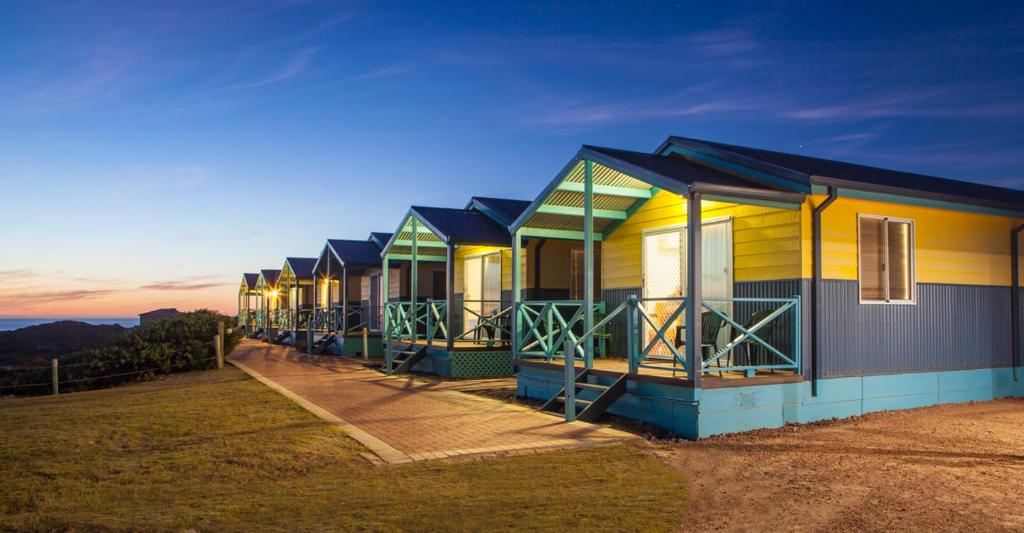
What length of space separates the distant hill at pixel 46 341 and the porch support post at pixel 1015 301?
35004 millimetres

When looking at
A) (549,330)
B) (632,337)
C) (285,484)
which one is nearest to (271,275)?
(549,330)

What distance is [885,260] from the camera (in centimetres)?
1081

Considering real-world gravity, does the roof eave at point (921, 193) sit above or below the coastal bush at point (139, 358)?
above

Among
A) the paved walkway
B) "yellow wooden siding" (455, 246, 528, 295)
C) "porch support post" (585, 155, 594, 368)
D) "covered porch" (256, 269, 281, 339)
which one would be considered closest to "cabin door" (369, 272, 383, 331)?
"yellow wooden siding" (455, 246, 528, 295)

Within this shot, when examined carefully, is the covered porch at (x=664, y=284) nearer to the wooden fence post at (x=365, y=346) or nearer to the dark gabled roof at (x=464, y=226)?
the dark gabled roof at (x=464, y=226)

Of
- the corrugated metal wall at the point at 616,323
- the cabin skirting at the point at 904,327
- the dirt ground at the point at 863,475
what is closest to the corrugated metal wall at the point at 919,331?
the cabin skirting at the point at 904,327

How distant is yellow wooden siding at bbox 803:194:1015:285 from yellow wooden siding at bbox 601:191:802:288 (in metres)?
0.21

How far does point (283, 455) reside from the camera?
7.77m

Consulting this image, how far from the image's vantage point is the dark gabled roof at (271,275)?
124 ft

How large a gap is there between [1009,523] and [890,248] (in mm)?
6141

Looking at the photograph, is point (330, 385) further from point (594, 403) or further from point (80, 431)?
point (594, 403)

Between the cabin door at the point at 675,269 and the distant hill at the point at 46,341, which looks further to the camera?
the distant hill at the point at 46,341

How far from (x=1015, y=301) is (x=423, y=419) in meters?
10.0

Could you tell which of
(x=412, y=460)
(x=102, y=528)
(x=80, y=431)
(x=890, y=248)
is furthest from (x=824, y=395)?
(x=80, y=431)
